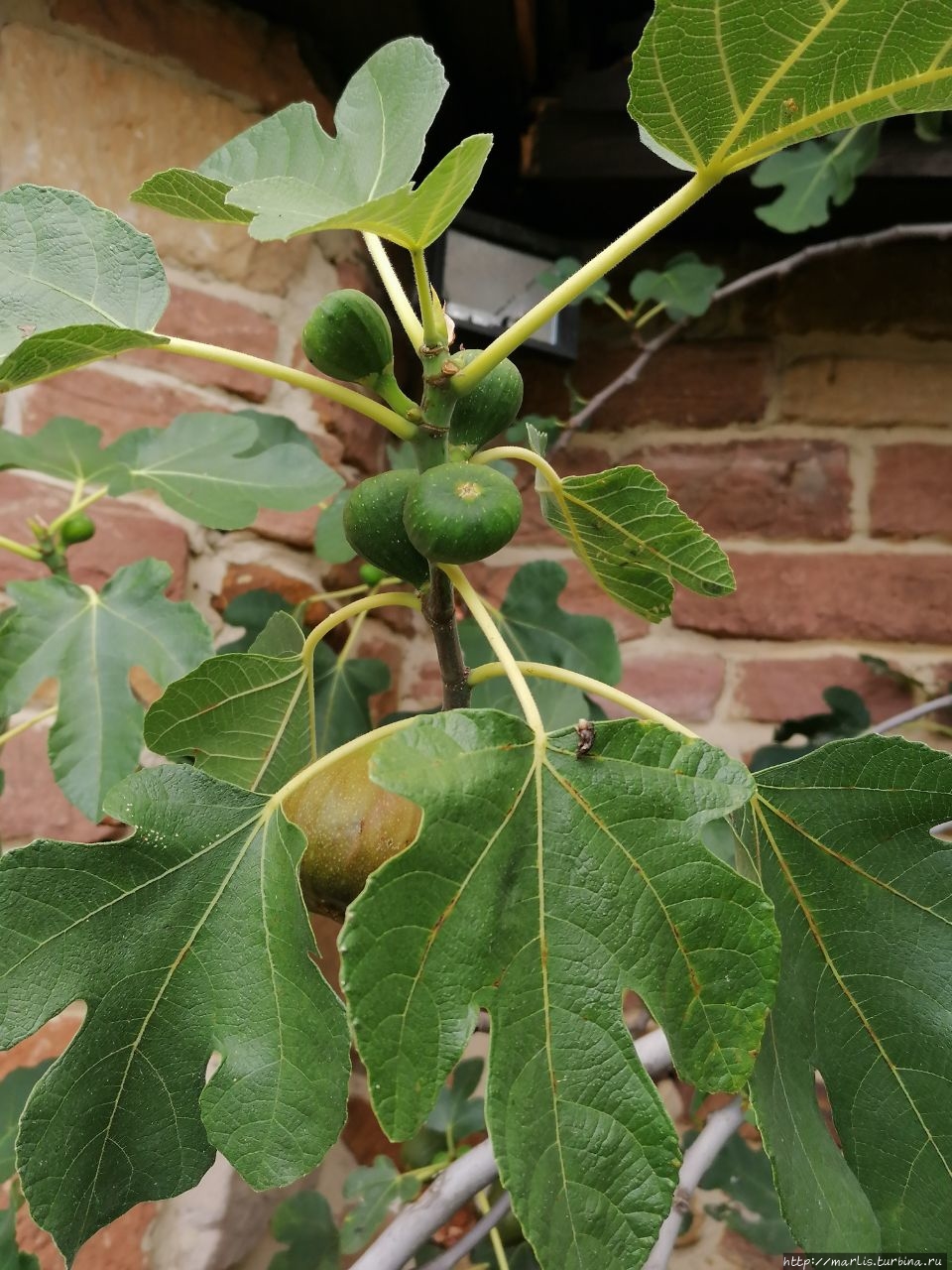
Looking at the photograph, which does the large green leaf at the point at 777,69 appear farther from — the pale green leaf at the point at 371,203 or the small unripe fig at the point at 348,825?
the small unripe fig at the point at 348,825

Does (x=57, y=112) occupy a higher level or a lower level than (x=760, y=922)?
higher

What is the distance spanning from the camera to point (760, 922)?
0.38 metres

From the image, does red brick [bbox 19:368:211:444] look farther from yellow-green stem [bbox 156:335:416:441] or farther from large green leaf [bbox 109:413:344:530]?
yellow-green stem [bbox 156:335:416:441]

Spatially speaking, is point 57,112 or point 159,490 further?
point 57,112

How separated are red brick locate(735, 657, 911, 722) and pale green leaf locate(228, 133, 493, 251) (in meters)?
1.09

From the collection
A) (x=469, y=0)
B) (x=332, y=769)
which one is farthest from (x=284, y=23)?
(x=332, y=769)

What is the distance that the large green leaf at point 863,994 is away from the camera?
417mm

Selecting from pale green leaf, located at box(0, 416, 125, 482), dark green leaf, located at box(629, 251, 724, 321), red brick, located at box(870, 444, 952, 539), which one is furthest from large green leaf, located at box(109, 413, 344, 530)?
red brick, located at box(870, 444, 952, 539)

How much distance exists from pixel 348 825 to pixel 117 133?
1110 millimetres

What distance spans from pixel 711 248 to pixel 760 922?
1355mm

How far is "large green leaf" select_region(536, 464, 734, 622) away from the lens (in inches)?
20.6

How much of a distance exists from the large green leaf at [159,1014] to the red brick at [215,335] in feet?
3.07

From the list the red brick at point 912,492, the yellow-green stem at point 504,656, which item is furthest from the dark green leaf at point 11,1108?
the red brick at point 912,492

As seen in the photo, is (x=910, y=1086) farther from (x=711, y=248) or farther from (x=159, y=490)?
(x=711, y=248)
